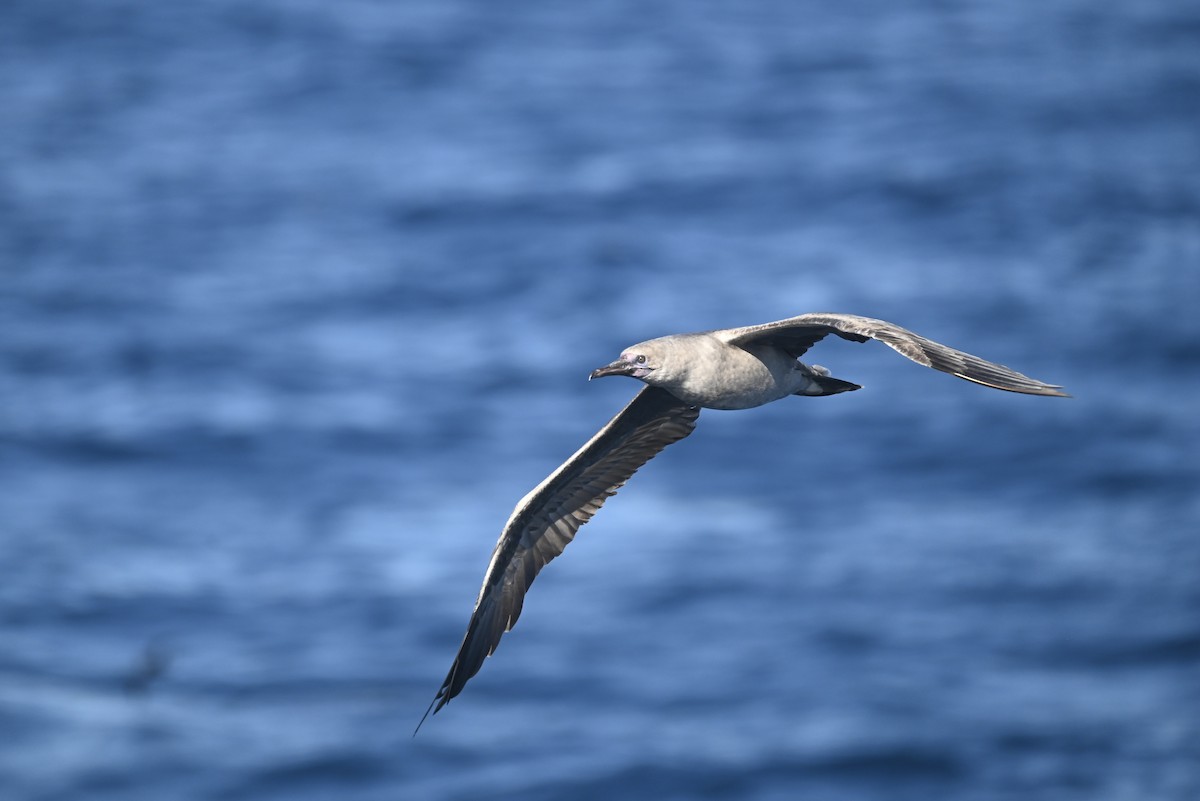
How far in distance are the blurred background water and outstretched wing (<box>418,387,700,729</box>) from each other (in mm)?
20490

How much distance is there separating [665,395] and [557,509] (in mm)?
1333

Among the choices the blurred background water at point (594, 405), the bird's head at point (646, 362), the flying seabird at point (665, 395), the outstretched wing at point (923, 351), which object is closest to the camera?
the outstretched wing at point (923, 351)

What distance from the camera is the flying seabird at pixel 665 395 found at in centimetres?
1041

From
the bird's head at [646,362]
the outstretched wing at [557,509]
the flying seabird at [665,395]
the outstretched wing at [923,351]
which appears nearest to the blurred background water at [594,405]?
the outstretched wing at [557,509]

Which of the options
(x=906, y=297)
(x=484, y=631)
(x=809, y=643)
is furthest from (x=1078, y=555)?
(x=484, y=631)

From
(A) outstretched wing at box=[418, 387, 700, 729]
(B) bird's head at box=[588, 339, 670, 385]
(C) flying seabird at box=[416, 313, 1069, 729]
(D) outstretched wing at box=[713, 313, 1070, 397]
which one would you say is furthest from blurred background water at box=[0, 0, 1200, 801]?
(D) outstretched wing at box=[713, 313, 1070, 397]

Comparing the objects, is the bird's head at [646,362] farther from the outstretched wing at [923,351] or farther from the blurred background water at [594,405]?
the blurred background water at [594,405]

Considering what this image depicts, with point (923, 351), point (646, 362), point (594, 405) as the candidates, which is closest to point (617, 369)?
point (646, 362)

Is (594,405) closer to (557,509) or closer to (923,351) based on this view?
(557,509)

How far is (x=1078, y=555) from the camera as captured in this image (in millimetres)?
38844

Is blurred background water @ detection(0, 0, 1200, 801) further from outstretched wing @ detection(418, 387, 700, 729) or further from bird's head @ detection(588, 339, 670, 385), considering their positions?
bird's head @ detection(588, 339, 670, 385)

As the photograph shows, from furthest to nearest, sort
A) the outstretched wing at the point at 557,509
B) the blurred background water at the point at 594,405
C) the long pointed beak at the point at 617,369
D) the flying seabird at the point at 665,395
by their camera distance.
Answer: the blurred background water at the point at 594,405 < the outstretched wing at the point at 557,509 < the long pointed beak at the point at 617,369 < the flying seabird at the point at 665,395

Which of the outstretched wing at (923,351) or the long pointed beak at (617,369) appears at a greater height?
the long pointed beak at (617,369)

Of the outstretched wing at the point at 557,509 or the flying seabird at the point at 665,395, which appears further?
the outstretched wing at the point at 557,509
